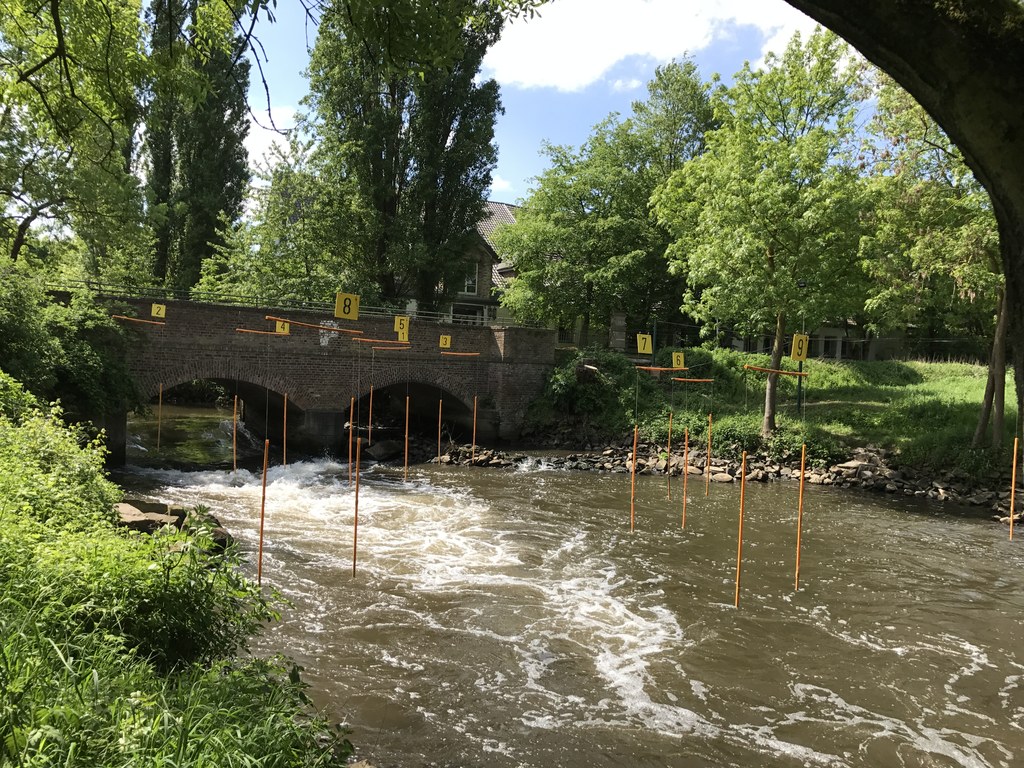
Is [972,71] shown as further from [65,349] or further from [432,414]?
[432,414]

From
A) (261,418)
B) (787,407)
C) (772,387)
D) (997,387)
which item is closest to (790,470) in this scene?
(772,387)

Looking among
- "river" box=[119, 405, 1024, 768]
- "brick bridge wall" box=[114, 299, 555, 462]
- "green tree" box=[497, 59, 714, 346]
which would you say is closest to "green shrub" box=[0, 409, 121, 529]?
"river" box=[119, 405, 1024, 768]

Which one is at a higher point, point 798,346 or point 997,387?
point 798,346

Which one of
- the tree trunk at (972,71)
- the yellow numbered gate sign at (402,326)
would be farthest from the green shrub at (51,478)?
the yellow numbered gate sign at (402,326)

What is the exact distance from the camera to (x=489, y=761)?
5.36 metres

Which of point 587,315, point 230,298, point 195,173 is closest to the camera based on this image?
point 230,298

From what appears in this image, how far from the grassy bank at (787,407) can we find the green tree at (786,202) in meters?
1.85

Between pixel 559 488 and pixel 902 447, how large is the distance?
9.23 m

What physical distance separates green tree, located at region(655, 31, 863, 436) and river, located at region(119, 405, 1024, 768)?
620 centimetres

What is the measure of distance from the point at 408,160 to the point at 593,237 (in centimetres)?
721

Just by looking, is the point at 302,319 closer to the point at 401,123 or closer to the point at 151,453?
the point at 151,453

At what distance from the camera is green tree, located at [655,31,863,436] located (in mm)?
17547

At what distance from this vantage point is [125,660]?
3.74 m

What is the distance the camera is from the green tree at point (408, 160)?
24.5 m
